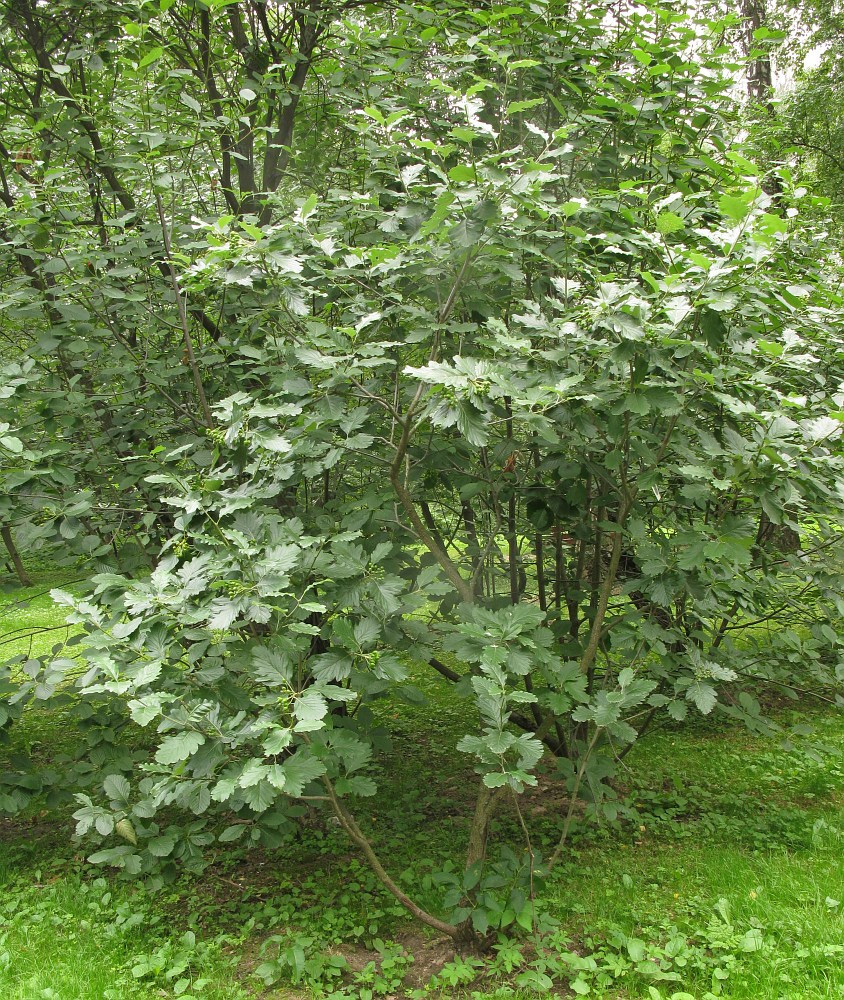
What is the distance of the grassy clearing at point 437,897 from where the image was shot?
9.48ft

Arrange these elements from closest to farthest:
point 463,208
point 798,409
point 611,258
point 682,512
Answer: point 463,208, point 798,409, point 611,258, point 682,512

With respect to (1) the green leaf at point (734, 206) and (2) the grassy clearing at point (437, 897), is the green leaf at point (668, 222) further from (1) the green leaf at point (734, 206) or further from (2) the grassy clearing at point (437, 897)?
(2) the grassy clearing at point (437, 897)

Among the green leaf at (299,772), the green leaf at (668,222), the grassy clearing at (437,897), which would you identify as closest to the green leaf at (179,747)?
the green leaf at (299,772)

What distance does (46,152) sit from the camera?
4.06 m

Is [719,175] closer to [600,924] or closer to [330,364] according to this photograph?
[330,364]

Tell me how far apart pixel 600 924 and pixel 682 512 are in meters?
1.81

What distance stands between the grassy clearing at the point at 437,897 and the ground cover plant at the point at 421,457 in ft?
0.11

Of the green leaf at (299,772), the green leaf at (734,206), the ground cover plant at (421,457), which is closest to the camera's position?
the green leaf at (734,206)

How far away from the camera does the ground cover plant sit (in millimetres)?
2424

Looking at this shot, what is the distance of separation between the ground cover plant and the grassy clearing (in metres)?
0.03

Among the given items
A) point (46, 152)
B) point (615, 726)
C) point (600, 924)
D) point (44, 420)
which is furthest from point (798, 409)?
point (46, 152)

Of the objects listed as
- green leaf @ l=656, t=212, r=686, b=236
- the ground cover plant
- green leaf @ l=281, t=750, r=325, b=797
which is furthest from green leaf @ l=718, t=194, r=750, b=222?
green leaf @ l=281, t=750, r=325, b=797

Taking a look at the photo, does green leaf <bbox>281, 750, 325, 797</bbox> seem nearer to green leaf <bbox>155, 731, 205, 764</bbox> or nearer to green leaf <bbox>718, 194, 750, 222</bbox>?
green leaf <bbox>155, 731, 205, 764</bbox>

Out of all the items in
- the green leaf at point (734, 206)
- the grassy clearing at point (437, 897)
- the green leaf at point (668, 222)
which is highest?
the green leaf at point (734, 206)
